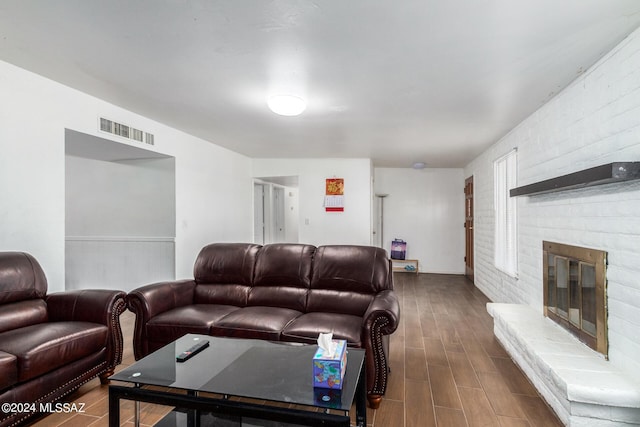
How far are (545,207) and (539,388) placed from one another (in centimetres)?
153

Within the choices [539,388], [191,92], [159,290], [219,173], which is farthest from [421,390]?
[219,173]

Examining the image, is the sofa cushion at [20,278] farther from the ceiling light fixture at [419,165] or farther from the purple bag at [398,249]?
the purple bag at [398,249]

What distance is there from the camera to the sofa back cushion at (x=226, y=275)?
3.08 metres

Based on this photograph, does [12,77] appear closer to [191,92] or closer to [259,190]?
[191,92]

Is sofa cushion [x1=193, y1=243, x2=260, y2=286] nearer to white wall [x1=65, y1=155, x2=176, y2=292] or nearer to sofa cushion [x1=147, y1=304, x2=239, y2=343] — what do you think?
sofa cushion [x1=147, y1=304, x2=239, y2=343]

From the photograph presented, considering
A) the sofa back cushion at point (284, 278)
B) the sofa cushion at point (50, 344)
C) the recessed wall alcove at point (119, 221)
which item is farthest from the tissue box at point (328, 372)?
the recessed wall alcove at point (119, 221)

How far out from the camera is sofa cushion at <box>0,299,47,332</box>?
2144 mm

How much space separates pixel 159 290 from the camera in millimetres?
Result: 2789

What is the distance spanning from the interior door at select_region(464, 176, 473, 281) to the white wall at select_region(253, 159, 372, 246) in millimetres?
1958

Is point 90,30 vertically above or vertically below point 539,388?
above

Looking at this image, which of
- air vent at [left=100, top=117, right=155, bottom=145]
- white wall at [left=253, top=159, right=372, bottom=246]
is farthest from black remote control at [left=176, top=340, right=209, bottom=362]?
white wall at [left=253, top=159, right=372, bottom=246]

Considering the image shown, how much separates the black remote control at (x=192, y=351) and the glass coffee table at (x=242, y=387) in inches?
0.9

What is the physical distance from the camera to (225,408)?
143cm

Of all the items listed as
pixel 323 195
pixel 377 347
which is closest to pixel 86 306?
pixel 377 347
